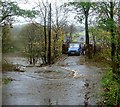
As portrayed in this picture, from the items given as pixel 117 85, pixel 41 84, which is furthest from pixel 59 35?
pixel 117 85

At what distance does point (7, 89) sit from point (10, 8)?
120 inches

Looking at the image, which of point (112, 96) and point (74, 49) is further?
point (74, 49)

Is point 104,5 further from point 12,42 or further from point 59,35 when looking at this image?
point 59,35

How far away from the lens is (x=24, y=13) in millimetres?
6672

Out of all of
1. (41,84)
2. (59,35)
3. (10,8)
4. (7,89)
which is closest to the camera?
(7,89)

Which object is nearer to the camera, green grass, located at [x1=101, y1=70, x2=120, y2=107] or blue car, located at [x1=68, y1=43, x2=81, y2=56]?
green grass, located at [x1=101, y1=70, x2=120, y2=107]

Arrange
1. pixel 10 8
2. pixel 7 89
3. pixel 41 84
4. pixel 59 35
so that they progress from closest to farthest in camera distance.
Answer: pixel 7 89 → pixel 41 84 → pixel 10 8 → pixel 59 35

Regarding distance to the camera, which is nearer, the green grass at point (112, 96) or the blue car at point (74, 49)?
the green grass at point (112, 96)

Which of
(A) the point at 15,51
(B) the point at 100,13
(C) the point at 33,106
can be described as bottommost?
(C) the point at 33,106

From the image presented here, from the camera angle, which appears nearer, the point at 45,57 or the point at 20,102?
the point at 20,102

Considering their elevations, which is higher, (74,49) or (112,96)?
(74,49)

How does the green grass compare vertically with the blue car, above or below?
below

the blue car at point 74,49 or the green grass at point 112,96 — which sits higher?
the blue car at point 74,49

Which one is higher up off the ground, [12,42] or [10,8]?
[10,8]
